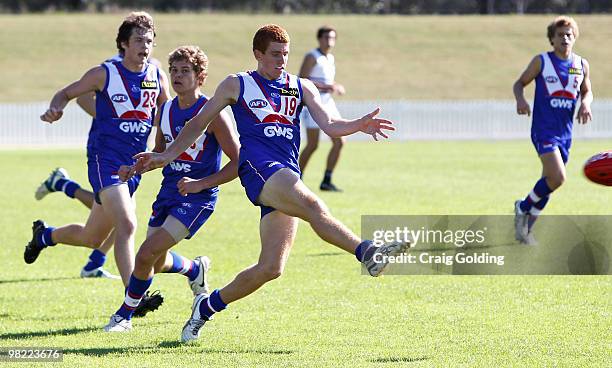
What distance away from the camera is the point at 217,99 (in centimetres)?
700

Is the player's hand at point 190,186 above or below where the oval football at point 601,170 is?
below

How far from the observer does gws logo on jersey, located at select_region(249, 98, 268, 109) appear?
7031mm

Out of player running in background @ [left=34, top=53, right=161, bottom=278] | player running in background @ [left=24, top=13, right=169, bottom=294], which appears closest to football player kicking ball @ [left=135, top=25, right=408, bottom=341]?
player running in background @ [left=24, top=13, right=169, bottom=294]

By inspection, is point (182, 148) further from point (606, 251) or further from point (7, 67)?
point (7, 67)

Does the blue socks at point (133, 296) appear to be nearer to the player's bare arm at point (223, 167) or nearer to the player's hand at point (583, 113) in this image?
the player's bare arm at point (223, 167)

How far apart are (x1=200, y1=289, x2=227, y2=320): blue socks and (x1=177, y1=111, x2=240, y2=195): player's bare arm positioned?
73 cm

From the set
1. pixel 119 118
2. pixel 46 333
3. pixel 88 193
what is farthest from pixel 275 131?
pixel 88 193

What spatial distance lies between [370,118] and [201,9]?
224 feet

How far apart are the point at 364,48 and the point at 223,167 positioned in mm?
48338

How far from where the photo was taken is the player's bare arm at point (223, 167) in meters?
7.41

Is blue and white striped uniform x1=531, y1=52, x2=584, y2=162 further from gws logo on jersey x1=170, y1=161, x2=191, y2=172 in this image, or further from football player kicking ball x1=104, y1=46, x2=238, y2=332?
gws logo on jersey x1=170, y1=161, x2=191, y2=172

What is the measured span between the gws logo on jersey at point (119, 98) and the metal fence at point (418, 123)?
89.4 feet

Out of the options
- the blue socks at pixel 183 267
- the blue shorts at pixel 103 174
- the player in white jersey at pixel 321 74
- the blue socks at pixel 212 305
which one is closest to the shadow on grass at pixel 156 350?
the blue socks at pixel 212 305

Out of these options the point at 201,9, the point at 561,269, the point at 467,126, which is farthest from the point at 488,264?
the point at 201,9
